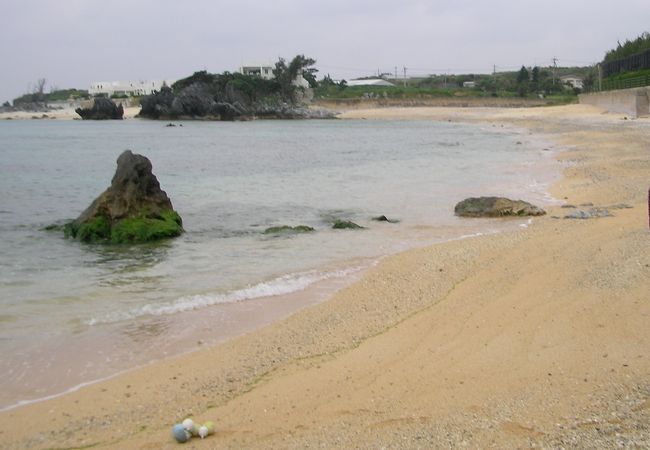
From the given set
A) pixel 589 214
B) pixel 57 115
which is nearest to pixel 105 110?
pixel 57 115

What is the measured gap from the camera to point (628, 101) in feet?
160

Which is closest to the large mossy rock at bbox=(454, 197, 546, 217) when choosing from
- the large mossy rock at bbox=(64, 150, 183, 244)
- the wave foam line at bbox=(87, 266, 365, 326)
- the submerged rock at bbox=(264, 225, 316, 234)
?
the submerged rock at bbox=(264, 225, 316, 234)

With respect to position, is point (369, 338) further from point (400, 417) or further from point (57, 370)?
point (57, 370)

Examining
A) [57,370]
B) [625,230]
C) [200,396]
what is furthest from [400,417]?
[625,230]

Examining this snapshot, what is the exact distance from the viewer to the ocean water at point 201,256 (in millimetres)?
6676

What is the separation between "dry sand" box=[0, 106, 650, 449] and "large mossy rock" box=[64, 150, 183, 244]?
19.2 feet

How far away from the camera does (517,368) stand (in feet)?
16.8

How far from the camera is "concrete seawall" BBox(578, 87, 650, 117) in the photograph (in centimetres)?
4534

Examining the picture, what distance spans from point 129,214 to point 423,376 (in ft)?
30.4

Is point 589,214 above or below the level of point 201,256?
above

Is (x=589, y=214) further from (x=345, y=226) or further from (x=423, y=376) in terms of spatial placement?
(x=423, y=376)

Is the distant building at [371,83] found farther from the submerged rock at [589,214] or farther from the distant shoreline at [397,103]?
the submerged rock at [589,214]

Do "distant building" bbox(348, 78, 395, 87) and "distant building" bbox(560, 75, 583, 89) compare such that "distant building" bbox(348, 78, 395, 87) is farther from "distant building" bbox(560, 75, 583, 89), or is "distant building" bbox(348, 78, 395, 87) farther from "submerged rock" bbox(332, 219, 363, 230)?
"submerged rock" bbox(332, 219, 363, 230)

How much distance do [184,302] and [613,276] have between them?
5072 mm
